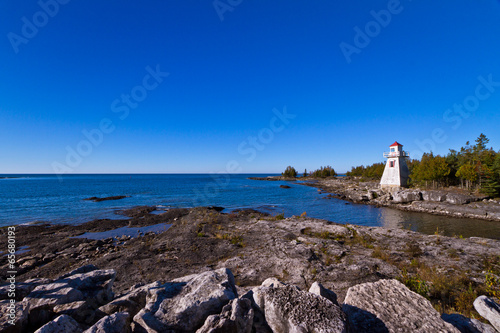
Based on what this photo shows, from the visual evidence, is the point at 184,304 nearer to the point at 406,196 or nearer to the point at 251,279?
the point at 251,279

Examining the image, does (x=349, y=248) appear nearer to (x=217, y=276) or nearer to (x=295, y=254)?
(x=295, y=254)

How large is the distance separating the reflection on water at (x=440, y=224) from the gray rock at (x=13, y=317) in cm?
3439

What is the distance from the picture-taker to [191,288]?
6223 mm

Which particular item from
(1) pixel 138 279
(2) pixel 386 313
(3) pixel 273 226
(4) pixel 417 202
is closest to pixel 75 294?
(1) pixel 138 279

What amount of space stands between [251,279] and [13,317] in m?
9.25

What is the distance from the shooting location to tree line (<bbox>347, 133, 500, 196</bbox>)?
44625 millimetres

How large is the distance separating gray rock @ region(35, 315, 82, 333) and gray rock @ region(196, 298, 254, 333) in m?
2.99

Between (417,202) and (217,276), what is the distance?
54687 mm

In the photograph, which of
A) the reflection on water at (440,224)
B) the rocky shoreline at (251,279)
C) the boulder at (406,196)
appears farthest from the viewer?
the boulder at (406,196)

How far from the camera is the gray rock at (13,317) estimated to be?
4758mm

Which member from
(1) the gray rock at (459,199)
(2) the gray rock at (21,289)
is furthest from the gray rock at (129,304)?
(1) the gray rock at (459,199)

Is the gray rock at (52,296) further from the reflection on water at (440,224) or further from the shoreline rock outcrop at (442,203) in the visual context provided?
the shoreline rock outcrop at (442,203)

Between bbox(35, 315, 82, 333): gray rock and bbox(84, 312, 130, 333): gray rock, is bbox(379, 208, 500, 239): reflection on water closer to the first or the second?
bbox(84, 312, 130, 333): gray rock

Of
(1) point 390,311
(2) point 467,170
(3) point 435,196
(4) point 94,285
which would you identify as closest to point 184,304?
(4) point 94,285
